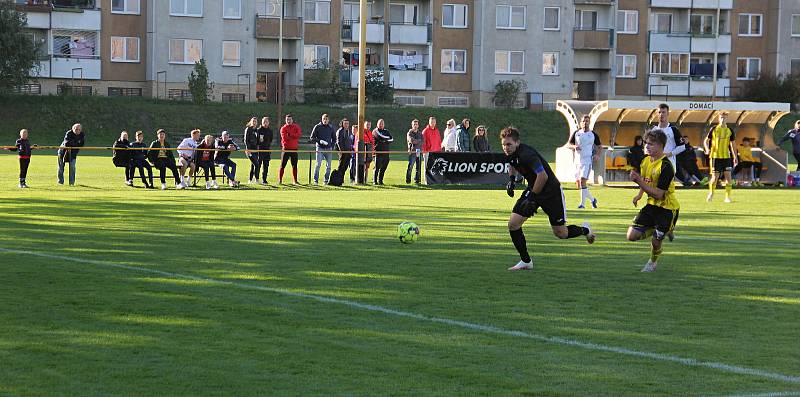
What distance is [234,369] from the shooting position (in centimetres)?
803

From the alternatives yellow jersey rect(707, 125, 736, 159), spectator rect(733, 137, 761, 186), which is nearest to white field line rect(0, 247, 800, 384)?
yellow jersey rect(707, 125, 736, 159)

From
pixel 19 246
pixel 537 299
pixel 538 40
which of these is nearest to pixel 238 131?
pixel 538 40

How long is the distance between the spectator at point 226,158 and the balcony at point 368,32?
143 feet

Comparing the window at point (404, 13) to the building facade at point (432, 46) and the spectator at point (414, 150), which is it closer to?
the building facade at point (432, 46)

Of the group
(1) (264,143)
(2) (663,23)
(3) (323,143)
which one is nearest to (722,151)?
(3) (323,143)

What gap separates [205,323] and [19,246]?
667 cm

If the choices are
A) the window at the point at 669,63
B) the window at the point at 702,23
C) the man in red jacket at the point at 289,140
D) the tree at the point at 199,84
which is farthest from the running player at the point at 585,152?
the window at the point at 702,23

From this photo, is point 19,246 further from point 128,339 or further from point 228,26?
point 228,26

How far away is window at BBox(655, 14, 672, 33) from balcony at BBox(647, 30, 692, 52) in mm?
1284

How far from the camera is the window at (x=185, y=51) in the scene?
236 ft

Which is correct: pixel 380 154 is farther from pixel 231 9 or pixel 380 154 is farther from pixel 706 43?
pixel 706 43

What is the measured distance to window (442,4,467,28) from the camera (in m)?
77.2

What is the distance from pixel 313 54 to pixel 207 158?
4485 centimetres

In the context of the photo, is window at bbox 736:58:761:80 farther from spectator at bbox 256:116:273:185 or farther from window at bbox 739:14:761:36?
spectator at bbox 256:116:273:185
